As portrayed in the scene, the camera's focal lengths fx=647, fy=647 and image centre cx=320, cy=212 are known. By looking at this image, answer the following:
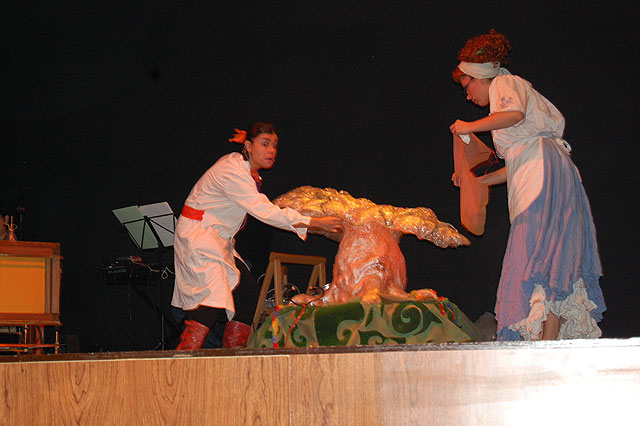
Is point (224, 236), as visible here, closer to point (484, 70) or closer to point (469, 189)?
point (469, 189)

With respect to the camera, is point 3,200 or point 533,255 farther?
point 3,200

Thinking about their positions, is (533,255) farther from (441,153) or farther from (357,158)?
(357,158)

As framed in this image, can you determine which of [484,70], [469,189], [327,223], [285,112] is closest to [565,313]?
[469,189]

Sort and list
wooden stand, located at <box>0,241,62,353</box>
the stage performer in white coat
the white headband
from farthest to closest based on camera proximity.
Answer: wooden stand, located at <box>0,241,62,353</box> → the stage performer in white coat → the white headband

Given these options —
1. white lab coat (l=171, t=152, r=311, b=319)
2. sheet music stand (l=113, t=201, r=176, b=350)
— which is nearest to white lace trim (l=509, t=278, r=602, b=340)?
white lab coat (l=171, t=152, r=311, b=319)

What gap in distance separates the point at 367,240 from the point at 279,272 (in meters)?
1.10

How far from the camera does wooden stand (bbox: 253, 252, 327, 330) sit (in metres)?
4.05

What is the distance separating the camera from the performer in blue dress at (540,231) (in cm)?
222

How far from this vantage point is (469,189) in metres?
2.71

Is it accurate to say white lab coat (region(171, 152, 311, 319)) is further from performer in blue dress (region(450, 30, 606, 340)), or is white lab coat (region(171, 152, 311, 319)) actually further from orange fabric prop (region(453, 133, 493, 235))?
performer in blue dress (region(450, 30, 606, 340))

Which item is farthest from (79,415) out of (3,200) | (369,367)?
(3,200)

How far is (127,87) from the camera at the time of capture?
5461mm

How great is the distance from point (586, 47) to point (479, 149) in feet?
5.45

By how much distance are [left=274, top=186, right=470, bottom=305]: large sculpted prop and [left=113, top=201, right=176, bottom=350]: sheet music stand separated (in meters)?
1.33
